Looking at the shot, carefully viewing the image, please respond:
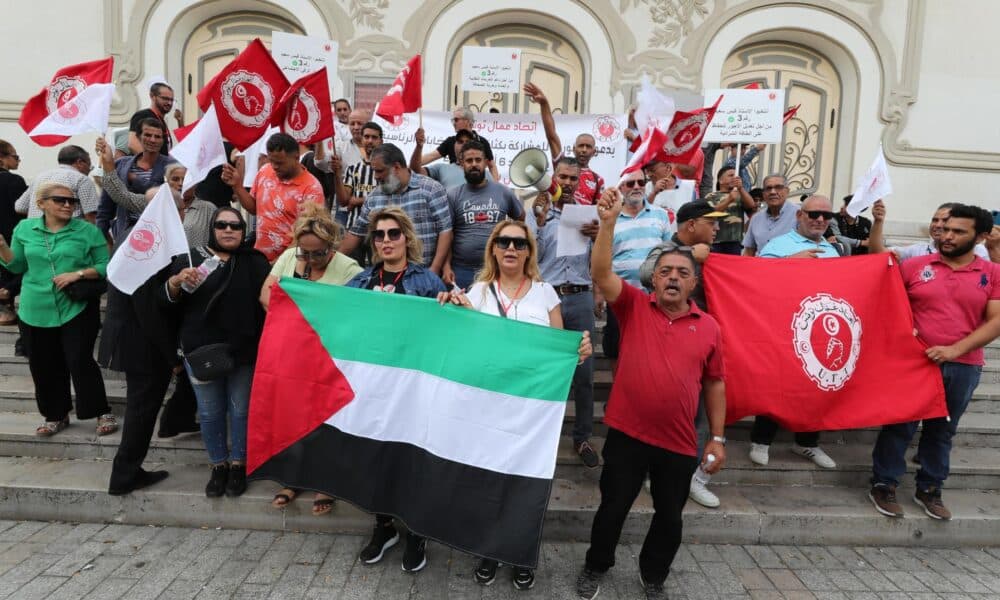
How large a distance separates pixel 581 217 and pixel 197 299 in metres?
2.56

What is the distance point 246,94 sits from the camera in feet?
15.4

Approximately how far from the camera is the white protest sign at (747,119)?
6824 millimetres

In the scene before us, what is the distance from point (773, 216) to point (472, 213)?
3.03 meters

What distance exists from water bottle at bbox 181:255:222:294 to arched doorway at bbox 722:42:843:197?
9742 mm

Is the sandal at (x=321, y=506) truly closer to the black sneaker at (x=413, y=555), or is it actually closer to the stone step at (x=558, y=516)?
the stone step at (x=558, y=516)

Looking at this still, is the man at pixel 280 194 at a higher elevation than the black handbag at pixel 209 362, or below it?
higher

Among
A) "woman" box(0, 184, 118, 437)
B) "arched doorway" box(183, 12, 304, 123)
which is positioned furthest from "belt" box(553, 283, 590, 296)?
"arched doorway" box(183, 12, 304, 123)

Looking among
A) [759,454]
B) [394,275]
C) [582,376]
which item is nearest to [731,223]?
[759,454]

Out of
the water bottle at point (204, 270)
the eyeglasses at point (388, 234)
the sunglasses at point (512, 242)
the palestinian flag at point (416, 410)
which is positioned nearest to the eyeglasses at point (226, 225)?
the water bottle at point (204, 270)

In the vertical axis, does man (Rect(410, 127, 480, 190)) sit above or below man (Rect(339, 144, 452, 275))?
above

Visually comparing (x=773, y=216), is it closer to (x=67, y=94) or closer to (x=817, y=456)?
(x=817, y=456)

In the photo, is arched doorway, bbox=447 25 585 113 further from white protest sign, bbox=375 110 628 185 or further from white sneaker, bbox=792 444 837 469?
white sneaker, bbox=792 444 837 469

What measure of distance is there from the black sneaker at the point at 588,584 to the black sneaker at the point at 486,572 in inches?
19.5

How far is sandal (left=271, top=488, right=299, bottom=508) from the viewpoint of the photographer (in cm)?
370
